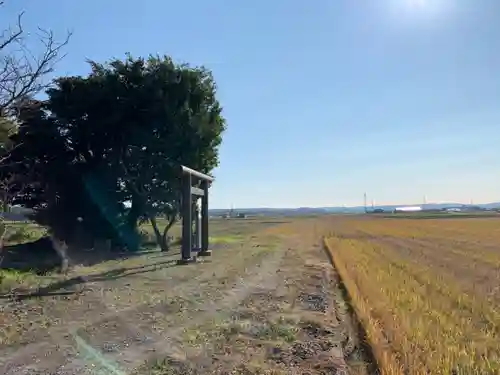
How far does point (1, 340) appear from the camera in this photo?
21.6 feet

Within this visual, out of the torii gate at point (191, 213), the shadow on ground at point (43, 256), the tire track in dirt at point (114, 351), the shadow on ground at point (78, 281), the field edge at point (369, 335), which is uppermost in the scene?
the torii gate at point (191, 213)

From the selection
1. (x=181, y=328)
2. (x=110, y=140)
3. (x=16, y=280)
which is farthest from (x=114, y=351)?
(x=110, y=140)

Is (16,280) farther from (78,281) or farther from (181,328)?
(181,328)

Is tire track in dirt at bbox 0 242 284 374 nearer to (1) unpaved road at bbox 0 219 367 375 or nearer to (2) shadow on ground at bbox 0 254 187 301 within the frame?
(1) unpaved road at bbox 0 219 367 375

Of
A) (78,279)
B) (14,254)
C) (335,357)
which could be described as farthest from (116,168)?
(335,357)

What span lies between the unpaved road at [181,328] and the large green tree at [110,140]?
6.89 meters

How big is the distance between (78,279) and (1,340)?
5.64 metres

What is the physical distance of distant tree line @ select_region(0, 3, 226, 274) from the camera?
61.3ft

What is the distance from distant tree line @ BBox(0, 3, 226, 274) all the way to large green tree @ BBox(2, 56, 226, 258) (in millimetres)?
36

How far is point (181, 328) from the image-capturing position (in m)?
7.37

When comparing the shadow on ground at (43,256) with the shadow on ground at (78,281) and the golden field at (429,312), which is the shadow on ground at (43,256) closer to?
the shadow on ground at (78,281)

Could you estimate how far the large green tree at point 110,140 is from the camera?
18703 millimetres

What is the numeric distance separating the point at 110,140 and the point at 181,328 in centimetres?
1330

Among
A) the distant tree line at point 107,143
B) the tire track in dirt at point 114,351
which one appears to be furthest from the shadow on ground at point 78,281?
the distant tree line at point 107,143
